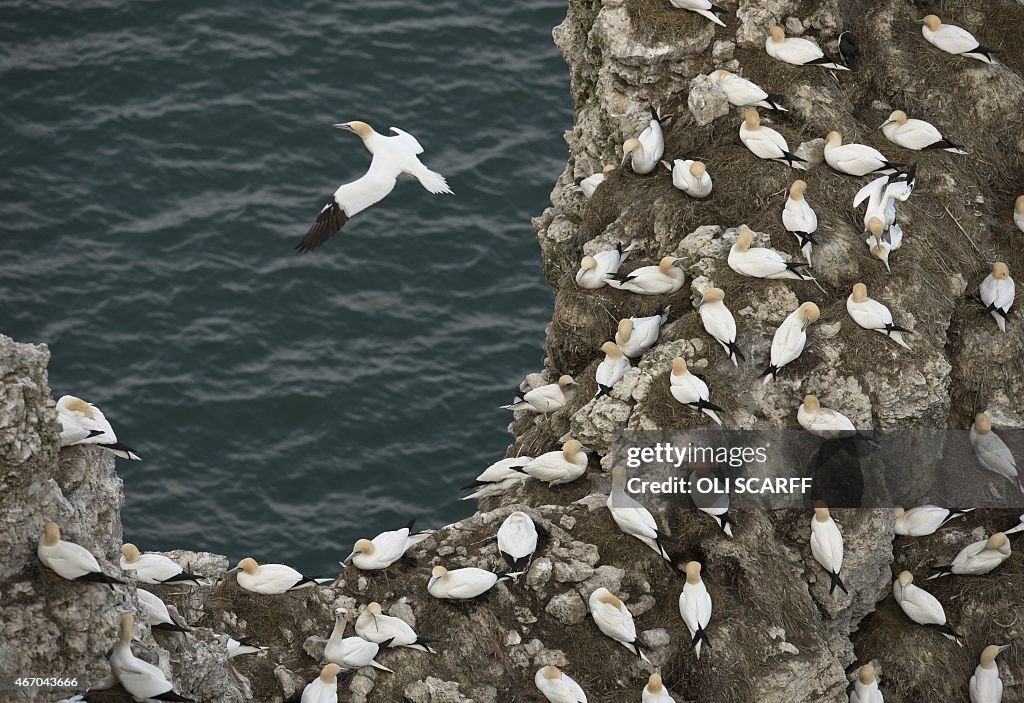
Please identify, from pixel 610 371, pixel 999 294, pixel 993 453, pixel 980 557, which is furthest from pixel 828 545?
pixel 999 294

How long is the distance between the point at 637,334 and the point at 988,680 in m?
4.53

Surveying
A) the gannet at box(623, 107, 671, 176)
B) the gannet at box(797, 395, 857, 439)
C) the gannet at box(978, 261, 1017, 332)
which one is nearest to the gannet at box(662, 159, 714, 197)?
the gannet at box(623, 107, 671, 176)

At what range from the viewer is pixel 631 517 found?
44.5 ft

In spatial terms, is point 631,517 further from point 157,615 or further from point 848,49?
point 848,49

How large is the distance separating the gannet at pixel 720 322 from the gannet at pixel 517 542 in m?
2.54

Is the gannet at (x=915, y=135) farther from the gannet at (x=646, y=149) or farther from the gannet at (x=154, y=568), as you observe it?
the gannet at (x=154, y=568)

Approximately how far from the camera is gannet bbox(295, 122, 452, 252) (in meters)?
15.5

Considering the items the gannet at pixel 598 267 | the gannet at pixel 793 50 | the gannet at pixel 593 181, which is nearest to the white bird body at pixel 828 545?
the gannet at pixel 598 267

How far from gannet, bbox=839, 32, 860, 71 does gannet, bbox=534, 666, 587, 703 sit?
7.86m

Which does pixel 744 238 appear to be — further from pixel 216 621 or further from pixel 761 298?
pixel 216 621

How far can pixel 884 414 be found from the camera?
46.4ft

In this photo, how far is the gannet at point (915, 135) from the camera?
636 inches

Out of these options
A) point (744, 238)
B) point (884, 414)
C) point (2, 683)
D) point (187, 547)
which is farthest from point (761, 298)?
point (187, 547)

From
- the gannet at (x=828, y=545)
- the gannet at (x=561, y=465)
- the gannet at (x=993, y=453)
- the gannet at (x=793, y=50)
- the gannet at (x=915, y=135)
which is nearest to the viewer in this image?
the gannet at (x=828, y=545)
